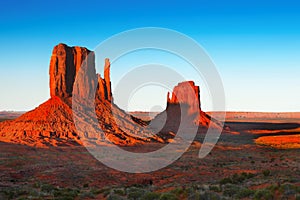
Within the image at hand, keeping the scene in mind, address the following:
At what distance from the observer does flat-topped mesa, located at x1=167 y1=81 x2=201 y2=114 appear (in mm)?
103188

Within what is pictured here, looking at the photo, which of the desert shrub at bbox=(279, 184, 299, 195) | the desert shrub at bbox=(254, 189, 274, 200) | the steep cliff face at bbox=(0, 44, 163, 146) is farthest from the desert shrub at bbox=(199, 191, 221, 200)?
the steep cliff face at bbox=(0, 44, 163, 146)

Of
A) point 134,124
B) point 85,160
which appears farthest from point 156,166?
point 134,124

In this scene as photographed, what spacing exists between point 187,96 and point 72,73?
155ft

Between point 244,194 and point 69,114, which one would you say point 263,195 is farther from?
point 69,114

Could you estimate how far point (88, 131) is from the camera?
2352 inches

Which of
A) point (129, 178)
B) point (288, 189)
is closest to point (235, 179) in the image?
point (288, 189)

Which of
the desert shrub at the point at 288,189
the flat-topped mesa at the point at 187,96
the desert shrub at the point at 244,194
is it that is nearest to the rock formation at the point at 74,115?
the flat-topped mesa at the point at 187,96

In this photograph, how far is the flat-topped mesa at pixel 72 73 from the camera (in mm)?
68000

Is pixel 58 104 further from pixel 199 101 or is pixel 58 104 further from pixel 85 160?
pixel 199 101

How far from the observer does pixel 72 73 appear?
70250 mm

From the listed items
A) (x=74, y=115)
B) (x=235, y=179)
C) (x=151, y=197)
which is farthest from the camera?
(x=74, y=115)

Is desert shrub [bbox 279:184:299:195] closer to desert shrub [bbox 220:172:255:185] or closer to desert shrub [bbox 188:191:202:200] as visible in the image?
desert shrub [bbox 188:191:202:200]

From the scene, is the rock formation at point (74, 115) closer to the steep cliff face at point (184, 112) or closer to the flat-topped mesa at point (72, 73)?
the flat-topped mesa at point (72, 73)

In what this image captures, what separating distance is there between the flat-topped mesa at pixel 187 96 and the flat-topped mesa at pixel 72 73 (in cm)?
3724
